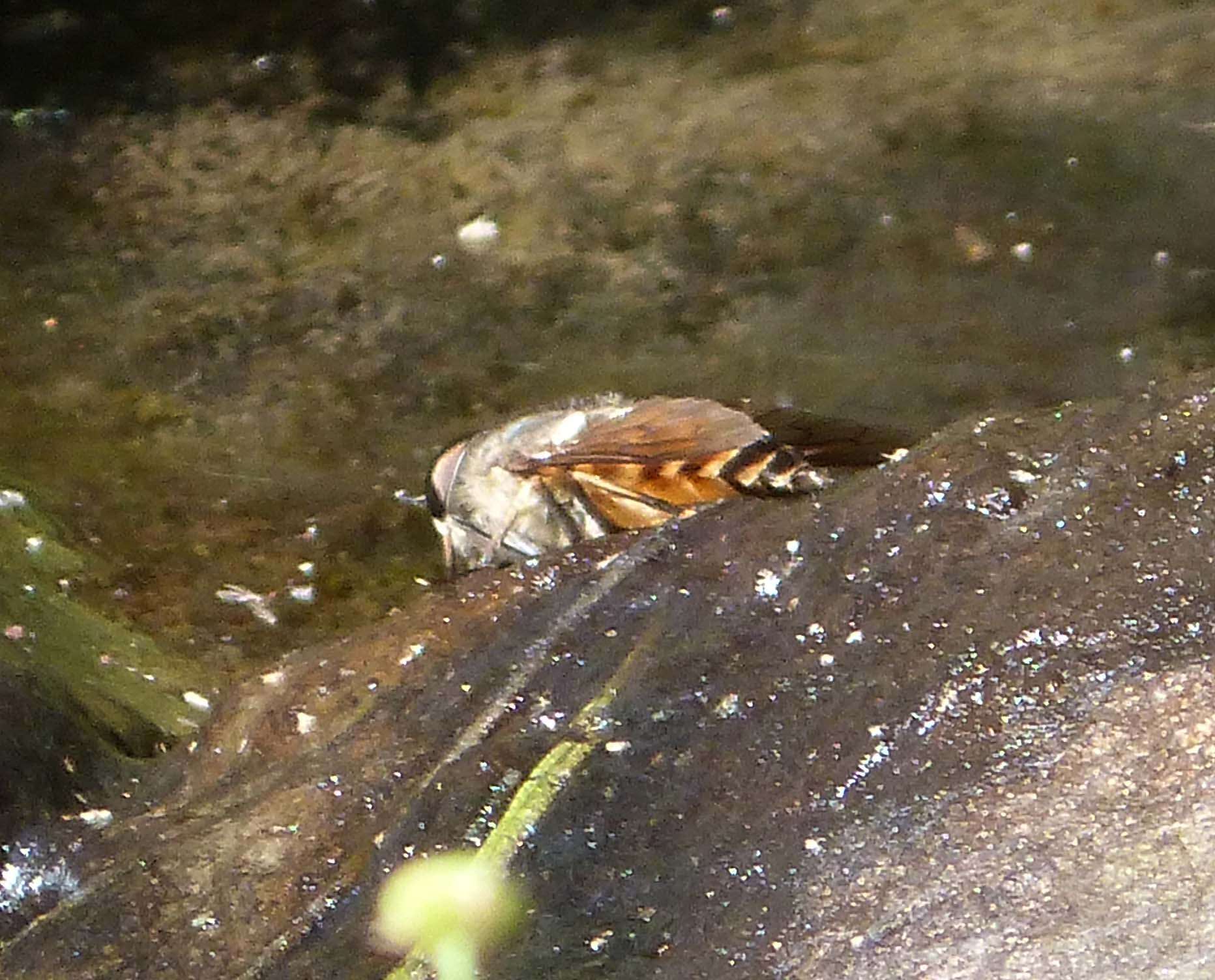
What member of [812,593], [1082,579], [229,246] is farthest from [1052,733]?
[229,246]

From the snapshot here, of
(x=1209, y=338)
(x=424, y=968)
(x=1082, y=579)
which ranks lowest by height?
(x=1209, y=338)

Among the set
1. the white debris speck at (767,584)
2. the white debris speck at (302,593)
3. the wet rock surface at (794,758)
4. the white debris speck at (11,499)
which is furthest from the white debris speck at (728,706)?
the white debris speck at (11,499)

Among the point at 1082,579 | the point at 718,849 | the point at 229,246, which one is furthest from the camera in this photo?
the point at 229,246

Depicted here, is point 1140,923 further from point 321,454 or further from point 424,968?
point 321,454

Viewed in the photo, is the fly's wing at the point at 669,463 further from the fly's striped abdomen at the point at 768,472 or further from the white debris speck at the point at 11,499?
the white debris speck at the point at 11,499

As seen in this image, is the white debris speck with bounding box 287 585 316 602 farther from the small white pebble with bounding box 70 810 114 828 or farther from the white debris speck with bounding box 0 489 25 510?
the small white pebble with bounding box 70 810 114 828

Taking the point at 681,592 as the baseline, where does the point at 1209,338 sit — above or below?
below
